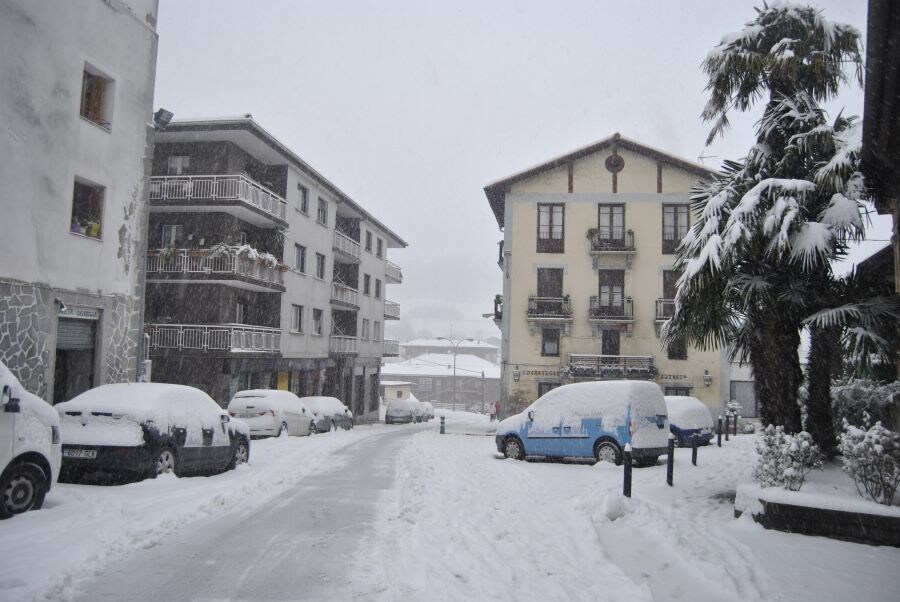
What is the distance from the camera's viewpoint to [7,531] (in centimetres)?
673

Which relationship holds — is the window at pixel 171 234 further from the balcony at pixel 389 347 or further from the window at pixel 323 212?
the balcony at pixel 389 347

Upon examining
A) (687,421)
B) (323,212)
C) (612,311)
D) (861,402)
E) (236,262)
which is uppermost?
(323,212)

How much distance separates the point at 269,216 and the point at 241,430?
1793 centimetres

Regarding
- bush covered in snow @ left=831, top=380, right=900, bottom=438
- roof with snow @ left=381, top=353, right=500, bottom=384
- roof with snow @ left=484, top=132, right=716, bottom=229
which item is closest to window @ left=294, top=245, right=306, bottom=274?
roof with snow @ left=484, top=132, right=716, bottom=229

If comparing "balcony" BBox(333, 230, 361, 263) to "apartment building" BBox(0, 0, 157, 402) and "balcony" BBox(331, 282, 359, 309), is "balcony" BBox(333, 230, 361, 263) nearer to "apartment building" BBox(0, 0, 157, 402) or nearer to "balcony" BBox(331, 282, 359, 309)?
"balcony" BBox(331, 282, 359, 309)

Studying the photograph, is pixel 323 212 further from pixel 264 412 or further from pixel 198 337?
pixel 264 412

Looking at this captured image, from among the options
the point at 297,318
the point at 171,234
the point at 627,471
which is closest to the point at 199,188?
the point at 171,234

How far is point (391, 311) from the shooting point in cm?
5141

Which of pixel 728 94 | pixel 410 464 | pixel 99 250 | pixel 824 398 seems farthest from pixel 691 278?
pixel 99 250

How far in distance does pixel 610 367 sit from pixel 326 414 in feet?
50.5

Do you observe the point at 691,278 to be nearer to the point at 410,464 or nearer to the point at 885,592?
the point at 885,592

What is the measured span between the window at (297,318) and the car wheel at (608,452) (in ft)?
69.2

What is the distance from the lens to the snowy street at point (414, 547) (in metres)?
Result: 5.49

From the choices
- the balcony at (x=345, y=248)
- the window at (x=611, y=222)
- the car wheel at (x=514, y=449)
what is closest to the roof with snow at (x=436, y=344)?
the balcony at (x=345, y=248)
